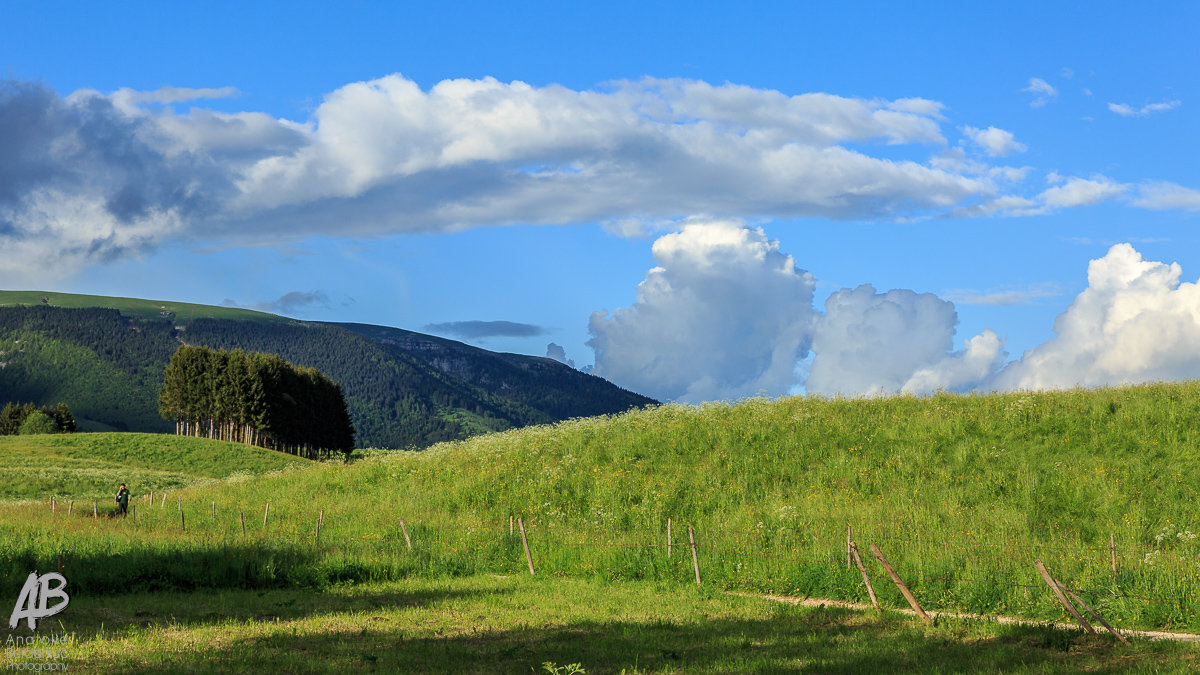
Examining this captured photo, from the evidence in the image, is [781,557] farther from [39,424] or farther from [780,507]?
[39,424]

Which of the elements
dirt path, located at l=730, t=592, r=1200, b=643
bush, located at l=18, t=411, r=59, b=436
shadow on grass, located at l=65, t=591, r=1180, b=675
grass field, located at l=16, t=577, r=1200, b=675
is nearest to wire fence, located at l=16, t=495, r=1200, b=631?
dirt path, located at l=730, t=592, r=1200, b=643

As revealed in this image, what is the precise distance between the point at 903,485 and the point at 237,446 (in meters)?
78.3

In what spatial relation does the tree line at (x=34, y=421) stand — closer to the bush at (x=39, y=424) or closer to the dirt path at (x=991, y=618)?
the bush at (x=39, y=424)

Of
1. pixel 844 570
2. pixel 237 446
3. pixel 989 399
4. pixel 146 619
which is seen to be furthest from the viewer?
pixel 237 446

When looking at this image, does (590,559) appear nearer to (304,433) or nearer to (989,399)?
Result: (989,399)

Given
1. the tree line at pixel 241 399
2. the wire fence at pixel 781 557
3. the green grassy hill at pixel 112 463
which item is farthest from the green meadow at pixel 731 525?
the tree line at pixel 241 399

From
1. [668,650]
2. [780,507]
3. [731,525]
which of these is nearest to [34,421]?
[731,525]

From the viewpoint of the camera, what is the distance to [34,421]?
128875 mm

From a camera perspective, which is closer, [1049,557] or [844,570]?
[844,570]

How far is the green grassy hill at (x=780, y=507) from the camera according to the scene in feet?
75.4

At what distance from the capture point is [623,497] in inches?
1474

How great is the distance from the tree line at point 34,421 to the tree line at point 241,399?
2172 cm

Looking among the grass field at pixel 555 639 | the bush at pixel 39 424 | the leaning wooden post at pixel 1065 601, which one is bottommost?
the grass field at pixel 555 639

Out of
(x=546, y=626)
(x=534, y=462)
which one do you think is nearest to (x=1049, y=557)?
(x=546, y=626)
